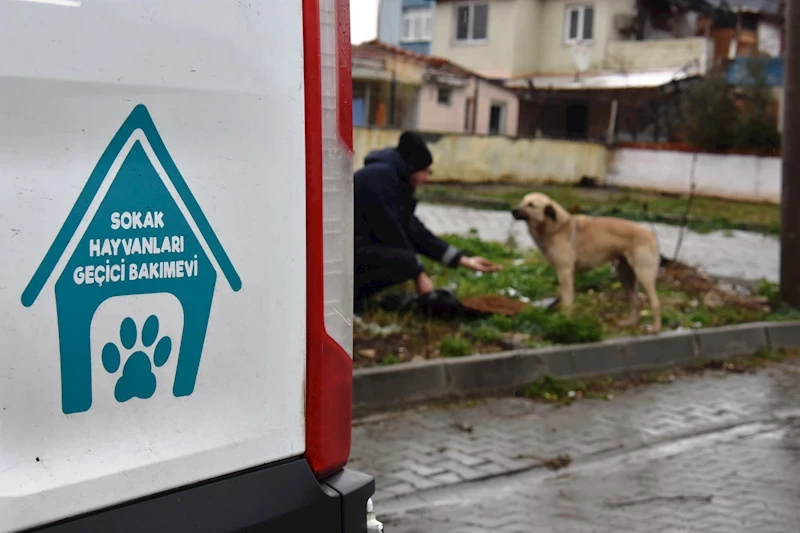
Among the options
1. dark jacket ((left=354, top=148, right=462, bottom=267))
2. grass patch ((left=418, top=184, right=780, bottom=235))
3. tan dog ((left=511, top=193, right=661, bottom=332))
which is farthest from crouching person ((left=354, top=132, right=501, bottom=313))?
grass patch ((left=418, top=184, right=780, bottom=235))

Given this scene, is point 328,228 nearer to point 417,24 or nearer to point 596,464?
point 596,464

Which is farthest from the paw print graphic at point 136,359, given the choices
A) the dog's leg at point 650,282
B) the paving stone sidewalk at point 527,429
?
the dog's leg at point 650,282

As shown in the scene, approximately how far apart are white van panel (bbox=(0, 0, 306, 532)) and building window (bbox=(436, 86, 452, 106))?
122 feet

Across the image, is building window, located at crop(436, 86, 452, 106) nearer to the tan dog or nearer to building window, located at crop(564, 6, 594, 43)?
building window, located at crop(564, 6, 594, 43)

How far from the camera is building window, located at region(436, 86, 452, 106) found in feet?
128

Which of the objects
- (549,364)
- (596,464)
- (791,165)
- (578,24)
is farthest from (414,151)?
(578,24)

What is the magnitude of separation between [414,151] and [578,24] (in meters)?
37.1

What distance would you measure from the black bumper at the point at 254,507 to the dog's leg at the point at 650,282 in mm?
6766

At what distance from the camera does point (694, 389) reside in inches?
295

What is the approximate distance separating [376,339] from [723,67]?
1182 inches

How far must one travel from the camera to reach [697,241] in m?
17.7

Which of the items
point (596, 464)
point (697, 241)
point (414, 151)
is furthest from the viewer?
point (697, 241)

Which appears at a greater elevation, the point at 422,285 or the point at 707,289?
→ the point at 422,285

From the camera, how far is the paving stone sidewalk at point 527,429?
18.1ft
